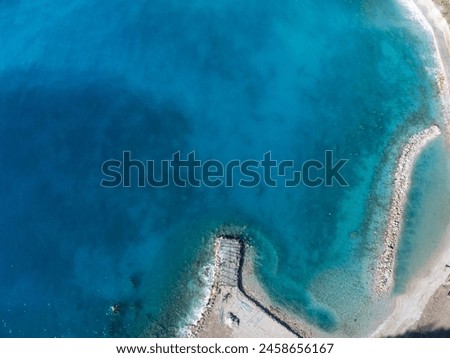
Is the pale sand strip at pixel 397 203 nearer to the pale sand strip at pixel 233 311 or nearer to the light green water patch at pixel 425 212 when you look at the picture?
the light green water patch at pixel 425 212

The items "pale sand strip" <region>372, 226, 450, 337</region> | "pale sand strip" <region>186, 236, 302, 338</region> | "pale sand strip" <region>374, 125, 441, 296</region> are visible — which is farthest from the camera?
"pale sand strip" <region>374, 125, 441, 296</region>

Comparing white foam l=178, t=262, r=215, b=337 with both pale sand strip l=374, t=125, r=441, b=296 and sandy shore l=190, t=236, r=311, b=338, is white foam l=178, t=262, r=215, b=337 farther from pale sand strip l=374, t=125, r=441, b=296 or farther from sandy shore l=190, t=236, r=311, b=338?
pale sand strip l=374, t=125, r=441, b=296

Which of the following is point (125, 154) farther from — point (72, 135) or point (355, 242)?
point (355, 242)

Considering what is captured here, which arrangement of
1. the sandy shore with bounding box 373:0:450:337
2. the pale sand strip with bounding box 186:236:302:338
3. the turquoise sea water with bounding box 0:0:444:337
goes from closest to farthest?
the sandy shore with bounding box 373:0:450:337 < the pale sand strip with bounding box 186:236:302:338 < the turquoise sea water with bounding box 0:0:444:337

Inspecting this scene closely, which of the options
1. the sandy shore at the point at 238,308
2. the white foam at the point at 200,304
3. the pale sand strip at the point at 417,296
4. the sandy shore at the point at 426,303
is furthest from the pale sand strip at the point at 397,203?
the white foam at the point at 200,304

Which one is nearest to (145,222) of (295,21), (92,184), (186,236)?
(186,236)

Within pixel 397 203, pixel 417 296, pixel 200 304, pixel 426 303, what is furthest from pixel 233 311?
pixel 397 203

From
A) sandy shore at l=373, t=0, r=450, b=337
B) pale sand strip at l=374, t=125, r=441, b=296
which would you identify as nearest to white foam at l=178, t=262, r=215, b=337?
pale sand strip at l=374, t=125, r=441, b=296
